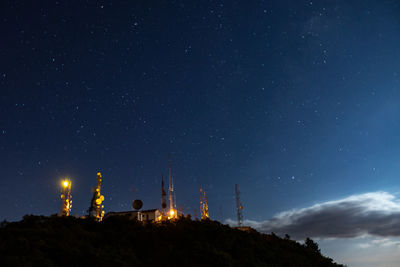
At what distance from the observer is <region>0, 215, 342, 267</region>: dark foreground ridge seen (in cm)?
2056

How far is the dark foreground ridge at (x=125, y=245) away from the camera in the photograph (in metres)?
20.6

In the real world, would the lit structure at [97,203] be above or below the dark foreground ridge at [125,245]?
above

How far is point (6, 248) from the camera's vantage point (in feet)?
63.8

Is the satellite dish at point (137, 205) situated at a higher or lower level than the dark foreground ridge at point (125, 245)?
higher

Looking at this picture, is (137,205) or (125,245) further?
(137,205)

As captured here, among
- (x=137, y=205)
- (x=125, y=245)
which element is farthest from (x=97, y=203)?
(x=125, y=245)

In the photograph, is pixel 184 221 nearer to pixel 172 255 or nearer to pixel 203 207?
pixel 172 255

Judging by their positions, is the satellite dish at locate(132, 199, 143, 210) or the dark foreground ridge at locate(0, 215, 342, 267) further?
the satellite dish at locate(132, 199, 143, 210)

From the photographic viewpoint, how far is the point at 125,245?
26.0m

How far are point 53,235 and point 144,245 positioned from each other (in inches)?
275

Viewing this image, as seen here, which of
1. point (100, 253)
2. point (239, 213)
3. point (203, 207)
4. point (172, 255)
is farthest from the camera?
point (203, 207)

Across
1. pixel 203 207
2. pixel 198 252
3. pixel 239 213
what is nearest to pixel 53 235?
pixel 198 252

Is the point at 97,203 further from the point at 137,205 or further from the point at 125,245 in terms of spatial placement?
the point at 125,245

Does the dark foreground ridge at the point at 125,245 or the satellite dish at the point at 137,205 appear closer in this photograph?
the dark foreground ridge at the point at 125,245
